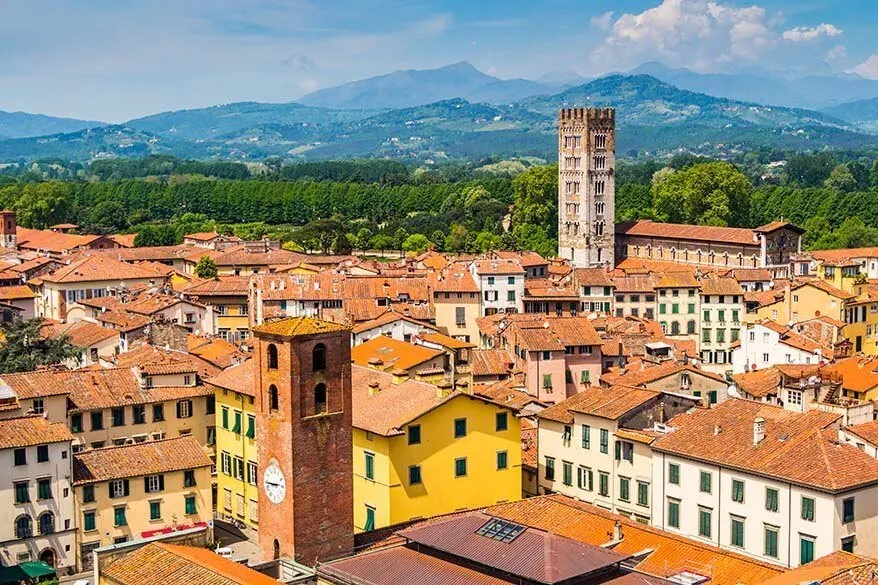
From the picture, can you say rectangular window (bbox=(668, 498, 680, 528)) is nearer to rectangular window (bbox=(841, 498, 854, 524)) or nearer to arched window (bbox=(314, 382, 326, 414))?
rectangular window (bbox=(841, 498, 854, 524))

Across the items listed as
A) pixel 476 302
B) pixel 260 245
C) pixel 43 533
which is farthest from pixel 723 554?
pixel 260 245

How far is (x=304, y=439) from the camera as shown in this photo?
34219 millimetres

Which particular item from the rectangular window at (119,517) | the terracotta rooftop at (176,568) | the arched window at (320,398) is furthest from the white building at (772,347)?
the terracotta rooftop at (176,568)

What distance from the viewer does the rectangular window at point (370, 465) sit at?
4009cm

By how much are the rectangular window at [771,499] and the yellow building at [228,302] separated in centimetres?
4269

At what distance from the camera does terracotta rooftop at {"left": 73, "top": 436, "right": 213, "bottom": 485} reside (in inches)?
1687

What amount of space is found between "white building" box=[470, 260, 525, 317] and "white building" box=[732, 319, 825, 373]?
573 inches

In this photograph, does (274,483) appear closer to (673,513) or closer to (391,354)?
(673,513)

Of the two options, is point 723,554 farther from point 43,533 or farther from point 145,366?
point 145,366

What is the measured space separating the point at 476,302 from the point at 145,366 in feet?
103

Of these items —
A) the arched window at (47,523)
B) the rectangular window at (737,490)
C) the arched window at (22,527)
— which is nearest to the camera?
the rectangular window at (737,490)

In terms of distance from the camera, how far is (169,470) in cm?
4353

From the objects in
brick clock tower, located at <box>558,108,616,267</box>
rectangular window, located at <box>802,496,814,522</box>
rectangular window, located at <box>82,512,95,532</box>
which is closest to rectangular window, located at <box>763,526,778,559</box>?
rectangular window, located at <box>802,496,814,522</box>

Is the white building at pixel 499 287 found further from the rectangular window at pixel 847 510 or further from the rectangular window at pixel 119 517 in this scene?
the rectangular window at pixel 847 510
